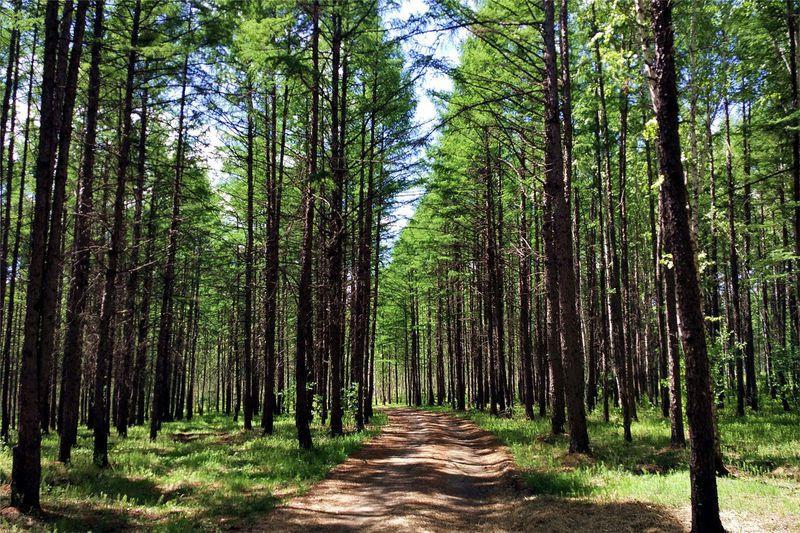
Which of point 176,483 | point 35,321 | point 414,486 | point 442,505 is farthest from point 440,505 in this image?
point 35,321

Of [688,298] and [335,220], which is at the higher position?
[335,220]

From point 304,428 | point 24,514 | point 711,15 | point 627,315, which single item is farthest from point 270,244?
point 627,315

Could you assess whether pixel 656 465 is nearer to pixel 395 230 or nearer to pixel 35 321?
pixel 35 321

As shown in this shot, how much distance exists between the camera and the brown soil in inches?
258

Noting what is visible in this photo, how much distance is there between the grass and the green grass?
493cm

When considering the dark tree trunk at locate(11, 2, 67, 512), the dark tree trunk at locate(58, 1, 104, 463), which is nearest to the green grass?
the dark tree trunk at locate(11, 2, 67, 512)

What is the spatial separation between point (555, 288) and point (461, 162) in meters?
10.00

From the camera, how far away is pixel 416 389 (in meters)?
43.3

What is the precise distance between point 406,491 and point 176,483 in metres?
4.61

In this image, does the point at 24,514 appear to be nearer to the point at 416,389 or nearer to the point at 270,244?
the point at 270,244

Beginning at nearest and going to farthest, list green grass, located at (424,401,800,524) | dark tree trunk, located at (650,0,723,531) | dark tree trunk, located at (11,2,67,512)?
dark tree trunk, located at (650,0,723,531), dark tree trunk, located at (11,2,67,512), green grass, located at (424,401,800,524)

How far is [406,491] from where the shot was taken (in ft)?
29.0

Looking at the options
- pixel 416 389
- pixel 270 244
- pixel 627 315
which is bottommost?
pixel 416 389

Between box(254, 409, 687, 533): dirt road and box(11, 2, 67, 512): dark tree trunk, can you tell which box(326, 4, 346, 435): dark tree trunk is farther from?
box(11, 2, 67, 512): dark tree trunk
